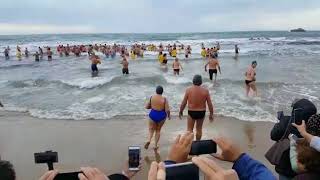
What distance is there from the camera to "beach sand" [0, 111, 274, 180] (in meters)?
7.86

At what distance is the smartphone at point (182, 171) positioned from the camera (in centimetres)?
218

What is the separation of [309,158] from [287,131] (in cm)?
130

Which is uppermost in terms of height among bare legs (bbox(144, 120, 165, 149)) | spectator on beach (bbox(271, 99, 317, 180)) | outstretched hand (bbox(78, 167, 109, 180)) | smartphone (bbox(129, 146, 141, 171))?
outstretched hand (bbox(78, 167, 109, 180))

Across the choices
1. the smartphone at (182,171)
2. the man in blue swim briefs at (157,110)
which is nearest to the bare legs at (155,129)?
the man in blue swim briefs at (157,110)

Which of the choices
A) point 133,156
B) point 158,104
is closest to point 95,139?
point 158,104

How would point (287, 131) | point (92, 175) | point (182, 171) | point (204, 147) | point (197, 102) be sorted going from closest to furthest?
point (92, 175), point (182, 171), point (204, 147), point (287, 131), point (197, 102)

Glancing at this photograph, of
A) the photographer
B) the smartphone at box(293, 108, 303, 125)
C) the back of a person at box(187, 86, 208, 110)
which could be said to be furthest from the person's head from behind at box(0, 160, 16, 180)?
the back of a person at box(187, 86, 208, 110)

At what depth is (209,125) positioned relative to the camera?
10.6 m

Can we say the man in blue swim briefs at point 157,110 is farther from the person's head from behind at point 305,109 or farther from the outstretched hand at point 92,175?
the outstretched hand at point 92,175

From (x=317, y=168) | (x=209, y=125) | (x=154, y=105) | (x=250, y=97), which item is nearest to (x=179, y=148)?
(x=317, y=168)

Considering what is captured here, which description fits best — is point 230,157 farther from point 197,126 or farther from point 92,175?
point 197,126

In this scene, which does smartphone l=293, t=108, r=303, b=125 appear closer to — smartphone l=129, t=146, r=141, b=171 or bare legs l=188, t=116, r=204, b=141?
smartphone l=129, t=146, r=141, b=171

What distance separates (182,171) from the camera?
7.28 ft

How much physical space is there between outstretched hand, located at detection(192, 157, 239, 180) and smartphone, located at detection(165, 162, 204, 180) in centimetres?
19
